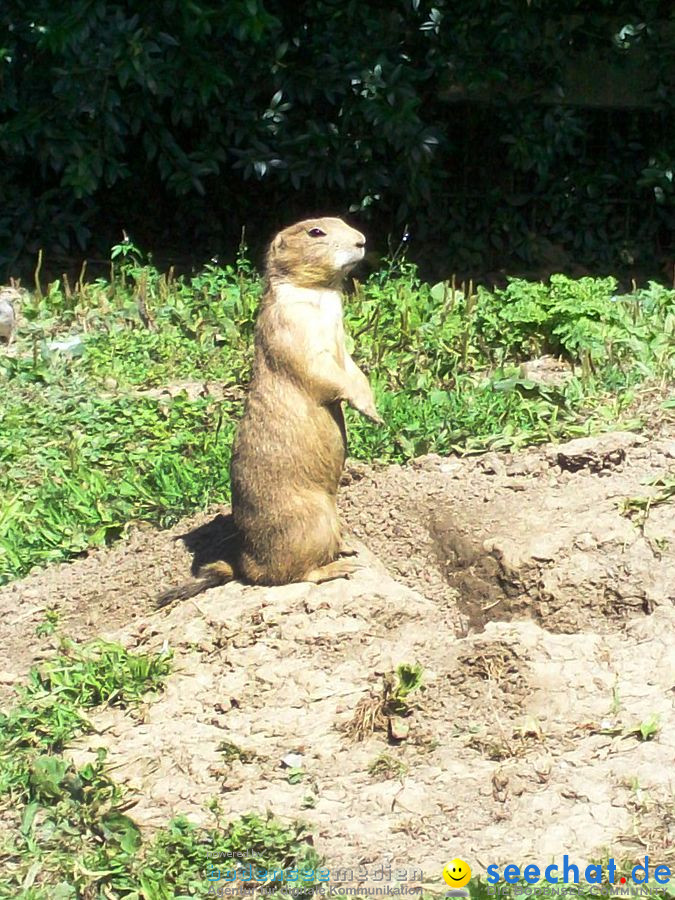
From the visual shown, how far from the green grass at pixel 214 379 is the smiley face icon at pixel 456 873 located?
2.56 m

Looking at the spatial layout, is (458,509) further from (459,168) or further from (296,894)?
(459,168)

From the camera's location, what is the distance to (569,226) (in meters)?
9.68

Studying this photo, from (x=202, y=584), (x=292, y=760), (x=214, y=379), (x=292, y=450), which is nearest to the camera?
(x=292, y=760)

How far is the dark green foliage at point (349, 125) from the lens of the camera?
329 inches

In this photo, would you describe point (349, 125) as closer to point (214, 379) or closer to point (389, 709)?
point (214, 379)

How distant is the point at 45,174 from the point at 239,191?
1.50 meters

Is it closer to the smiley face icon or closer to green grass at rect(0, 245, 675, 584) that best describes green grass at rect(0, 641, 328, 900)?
the smiley face icon

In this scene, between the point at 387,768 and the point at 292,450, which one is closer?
the point at 387,768

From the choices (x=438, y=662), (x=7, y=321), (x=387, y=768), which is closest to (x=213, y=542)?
(x=438, y=662)

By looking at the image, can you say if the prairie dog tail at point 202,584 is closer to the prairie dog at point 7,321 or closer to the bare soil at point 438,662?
the bare soil at point 438,662

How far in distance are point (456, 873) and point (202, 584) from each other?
6.18ft

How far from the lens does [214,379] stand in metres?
7.48

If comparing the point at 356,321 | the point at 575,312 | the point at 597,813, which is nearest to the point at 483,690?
the point at 597,813

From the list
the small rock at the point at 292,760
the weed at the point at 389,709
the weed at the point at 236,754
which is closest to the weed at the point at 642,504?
the weed at the point at 389,709
